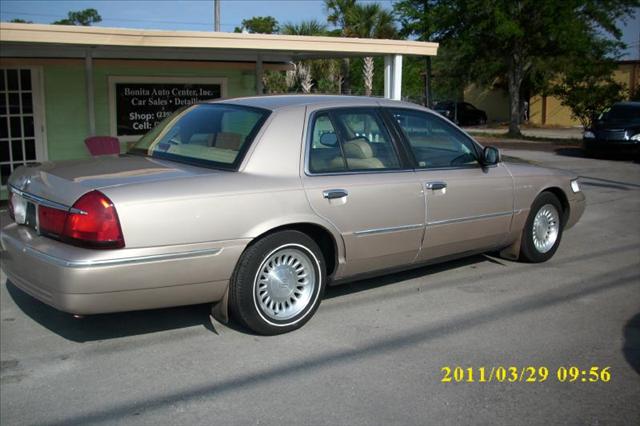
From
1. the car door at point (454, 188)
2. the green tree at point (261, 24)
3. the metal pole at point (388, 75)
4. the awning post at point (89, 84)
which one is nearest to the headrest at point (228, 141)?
the car door at point (454, 188)

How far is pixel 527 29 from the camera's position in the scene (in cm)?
2427

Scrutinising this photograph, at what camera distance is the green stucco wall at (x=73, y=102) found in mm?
10992

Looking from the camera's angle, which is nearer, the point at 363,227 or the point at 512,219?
the point at 363,227

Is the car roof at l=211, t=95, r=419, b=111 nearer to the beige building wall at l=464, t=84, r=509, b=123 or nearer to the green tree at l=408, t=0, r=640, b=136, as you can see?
the green tree at l=408, t=0, r=640, b=136

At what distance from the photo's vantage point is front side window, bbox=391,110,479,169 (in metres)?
5.63

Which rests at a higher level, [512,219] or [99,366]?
[512,219]

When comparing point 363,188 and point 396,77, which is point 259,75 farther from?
point 363,188

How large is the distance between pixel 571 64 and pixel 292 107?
2262 cm

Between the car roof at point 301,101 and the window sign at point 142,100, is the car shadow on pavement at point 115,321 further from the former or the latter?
the window sign at point 142,100

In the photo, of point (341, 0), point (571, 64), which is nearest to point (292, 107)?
point (571, 64)

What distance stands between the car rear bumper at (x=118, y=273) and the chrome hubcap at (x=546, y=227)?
3.40 meters

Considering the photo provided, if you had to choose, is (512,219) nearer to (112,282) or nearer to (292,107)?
(292,107)

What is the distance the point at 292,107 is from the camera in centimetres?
504

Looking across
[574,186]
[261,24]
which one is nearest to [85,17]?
[261,24]
